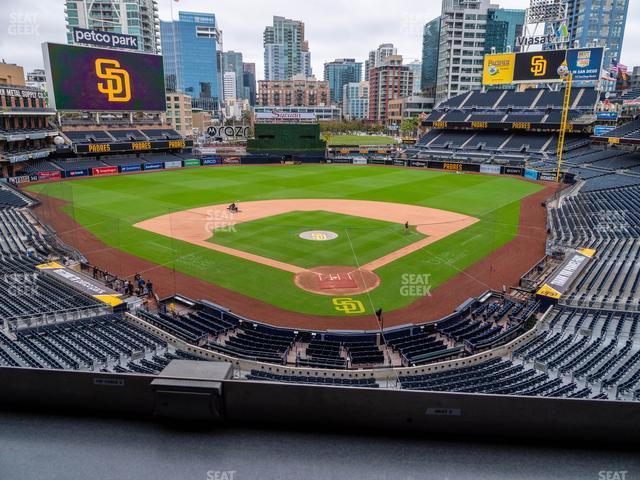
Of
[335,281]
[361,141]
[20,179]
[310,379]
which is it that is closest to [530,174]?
[335,281]

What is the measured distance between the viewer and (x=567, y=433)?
4.64 metres

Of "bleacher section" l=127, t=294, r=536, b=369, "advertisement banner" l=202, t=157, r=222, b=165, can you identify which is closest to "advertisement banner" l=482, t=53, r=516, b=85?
"advertisement banner" l=202, t=157, r=222, b=165

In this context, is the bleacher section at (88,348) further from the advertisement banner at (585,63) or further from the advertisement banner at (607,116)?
the advertisement banner at (585,63)

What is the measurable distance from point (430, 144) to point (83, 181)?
60997 mm

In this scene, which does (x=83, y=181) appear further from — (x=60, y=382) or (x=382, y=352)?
(x=60, y=382)

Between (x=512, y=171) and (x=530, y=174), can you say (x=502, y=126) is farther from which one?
(x=530, y=174)

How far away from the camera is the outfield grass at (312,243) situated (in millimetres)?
29141

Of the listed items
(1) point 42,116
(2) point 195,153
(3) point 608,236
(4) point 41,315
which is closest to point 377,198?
(3) point 608,236

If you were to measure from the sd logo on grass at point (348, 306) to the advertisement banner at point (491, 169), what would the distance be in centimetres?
5786

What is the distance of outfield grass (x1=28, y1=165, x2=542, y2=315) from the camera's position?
86.8 ft

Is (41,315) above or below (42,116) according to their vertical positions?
below

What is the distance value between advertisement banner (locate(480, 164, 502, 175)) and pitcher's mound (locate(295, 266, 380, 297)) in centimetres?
5431

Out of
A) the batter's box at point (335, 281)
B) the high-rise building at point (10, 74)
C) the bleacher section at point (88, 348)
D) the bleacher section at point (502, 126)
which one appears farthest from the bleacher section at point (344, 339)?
the high-rise building at point (10, 74)

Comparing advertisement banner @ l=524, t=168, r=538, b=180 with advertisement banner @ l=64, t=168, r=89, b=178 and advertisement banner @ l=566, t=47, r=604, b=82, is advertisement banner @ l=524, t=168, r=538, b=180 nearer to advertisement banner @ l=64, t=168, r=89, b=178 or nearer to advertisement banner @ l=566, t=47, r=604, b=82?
advertisement banner @ l=566, t=47, r=604, b=82
